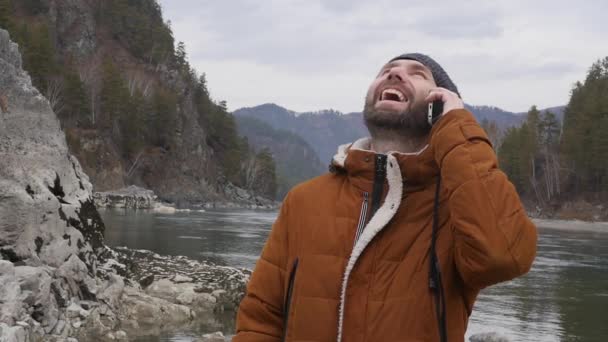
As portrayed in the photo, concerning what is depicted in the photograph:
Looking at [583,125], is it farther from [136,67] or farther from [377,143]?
[377,143]

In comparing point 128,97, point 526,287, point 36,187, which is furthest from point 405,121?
point 128,97

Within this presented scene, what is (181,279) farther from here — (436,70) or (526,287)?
(436,70)

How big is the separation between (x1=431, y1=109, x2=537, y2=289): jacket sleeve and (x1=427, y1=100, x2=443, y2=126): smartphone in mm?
202

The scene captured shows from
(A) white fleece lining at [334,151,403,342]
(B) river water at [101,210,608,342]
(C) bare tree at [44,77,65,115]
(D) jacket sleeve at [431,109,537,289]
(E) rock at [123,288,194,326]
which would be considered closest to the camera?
(D) jacket sleeve at [431,109,537,289]

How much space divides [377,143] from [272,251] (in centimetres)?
67

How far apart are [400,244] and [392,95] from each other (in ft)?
2.18

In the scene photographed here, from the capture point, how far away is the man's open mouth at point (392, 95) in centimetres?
274

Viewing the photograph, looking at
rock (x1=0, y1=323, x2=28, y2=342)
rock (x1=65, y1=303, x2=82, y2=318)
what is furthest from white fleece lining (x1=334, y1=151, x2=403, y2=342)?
rock (x1=65, y1=303, x2=82, y2=318)

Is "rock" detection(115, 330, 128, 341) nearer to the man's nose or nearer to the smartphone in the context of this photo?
the man's nose

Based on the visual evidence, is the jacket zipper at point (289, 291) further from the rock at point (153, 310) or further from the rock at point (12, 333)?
the rock at point (153, 310)

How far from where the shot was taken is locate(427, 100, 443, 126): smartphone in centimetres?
263

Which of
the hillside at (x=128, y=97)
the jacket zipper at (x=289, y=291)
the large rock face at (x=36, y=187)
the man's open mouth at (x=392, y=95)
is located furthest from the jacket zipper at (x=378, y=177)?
the hillside at (x=128, y=97)

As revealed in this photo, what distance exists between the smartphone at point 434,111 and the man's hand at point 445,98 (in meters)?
0.02

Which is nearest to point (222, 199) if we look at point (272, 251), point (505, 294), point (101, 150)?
point (101, 150)
